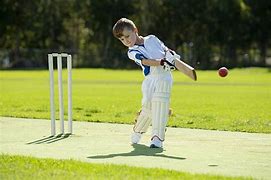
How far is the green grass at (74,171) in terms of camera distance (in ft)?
25.8

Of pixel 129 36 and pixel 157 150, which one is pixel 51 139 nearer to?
Answer: pixel 157 150

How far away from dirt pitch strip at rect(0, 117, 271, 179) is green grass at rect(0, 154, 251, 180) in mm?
423

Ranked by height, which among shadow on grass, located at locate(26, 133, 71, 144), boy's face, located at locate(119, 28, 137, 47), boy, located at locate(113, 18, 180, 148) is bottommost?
shadow on grass, located at locate(26, 133, 71, 144)

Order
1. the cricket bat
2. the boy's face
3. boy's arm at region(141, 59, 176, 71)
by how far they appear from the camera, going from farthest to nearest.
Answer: the boy's face → boy's arm at region(141, 59, 176, 71) → the cricket bat

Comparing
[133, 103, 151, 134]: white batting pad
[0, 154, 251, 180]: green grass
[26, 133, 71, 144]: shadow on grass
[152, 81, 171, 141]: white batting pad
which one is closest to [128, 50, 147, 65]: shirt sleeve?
[152, 81, 171, 141]: white batting pad

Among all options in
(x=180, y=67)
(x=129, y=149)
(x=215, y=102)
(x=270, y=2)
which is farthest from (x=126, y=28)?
(x=270, y=2)

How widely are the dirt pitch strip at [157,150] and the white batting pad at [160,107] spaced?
293 millimetres

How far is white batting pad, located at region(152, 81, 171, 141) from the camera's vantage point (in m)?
10.7

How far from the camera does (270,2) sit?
71.8 metres

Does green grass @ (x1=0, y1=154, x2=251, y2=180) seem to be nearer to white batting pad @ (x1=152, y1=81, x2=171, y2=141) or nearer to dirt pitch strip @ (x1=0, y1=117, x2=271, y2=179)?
dirt pitch strip @ (x1=0, y1=117, x2=271, y2=179)

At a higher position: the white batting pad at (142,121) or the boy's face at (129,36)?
the boy's face at (129,36)

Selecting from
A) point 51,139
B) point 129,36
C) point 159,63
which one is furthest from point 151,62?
point 51,139

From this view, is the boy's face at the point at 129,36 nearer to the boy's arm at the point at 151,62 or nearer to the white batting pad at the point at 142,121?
the boy's arm at the point at 151,62

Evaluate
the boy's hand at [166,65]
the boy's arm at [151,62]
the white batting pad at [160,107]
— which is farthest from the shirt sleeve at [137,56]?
the white batting pad at [160,107]
